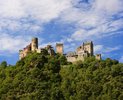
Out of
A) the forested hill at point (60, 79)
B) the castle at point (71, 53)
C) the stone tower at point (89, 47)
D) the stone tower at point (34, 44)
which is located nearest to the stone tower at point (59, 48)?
the castle at point (71, 53)

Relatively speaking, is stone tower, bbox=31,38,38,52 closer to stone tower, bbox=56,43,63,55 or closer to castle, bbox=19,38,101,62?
castle, bbox=19,38,101,62

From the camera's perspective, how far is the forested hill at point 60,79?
102 metres

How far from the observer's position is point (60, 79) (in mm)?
110438

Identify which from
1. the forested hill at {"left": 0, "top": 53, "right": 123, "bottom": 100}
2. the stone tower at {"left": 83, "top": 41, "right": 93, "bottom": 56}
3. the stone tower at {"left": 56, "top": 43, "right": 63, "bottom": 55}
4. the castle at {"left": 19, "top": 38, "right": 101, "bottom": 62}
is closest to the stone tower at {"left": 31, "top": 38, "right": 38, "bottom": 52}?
the castle at {"left": 19, "top": 38, "right": 101, "bottom": 62}

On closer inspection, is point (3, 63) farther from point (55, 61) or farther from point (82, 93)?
point (82, 93)

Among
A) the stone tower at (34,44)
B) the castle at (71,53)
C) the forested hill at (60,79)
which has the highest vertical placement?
the stone tower at (34,44)

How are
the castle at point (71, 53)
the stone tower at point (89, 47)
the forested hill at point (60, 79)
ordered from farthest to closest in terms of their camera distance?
the stone tower at point (89, 47) → the castle at point (71, 53) → the forested hill at point (60, 79)

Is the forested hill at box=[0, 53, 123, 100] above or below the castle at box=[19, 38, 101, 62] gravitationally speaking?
below

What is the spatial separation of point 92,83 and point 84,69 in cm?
529

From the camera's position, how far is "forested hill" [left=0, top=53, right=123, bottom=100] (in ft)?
335

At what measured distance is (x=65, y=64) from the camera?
116m

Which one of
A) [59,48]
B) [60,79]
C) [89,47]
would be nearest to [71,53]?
[59,48]

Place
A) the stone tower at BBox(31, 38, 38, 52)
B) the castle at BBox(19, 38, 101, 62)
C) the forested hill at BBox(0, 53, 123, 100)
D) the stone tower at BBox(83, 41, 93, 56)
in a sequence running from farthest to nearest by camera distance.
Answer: the stone tower at BBox(31, 38, 38, 52) < the stone tower at BBox(83, 41, 93, 56) < the castle at BBox(19, 38, 101, 62) < the forested hill at BBox(0, 53, 123, 100)

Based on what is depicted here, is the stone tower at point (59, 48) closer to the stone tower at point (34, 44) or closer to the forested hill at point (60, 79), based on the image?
the forested hill at point (60, 79)
